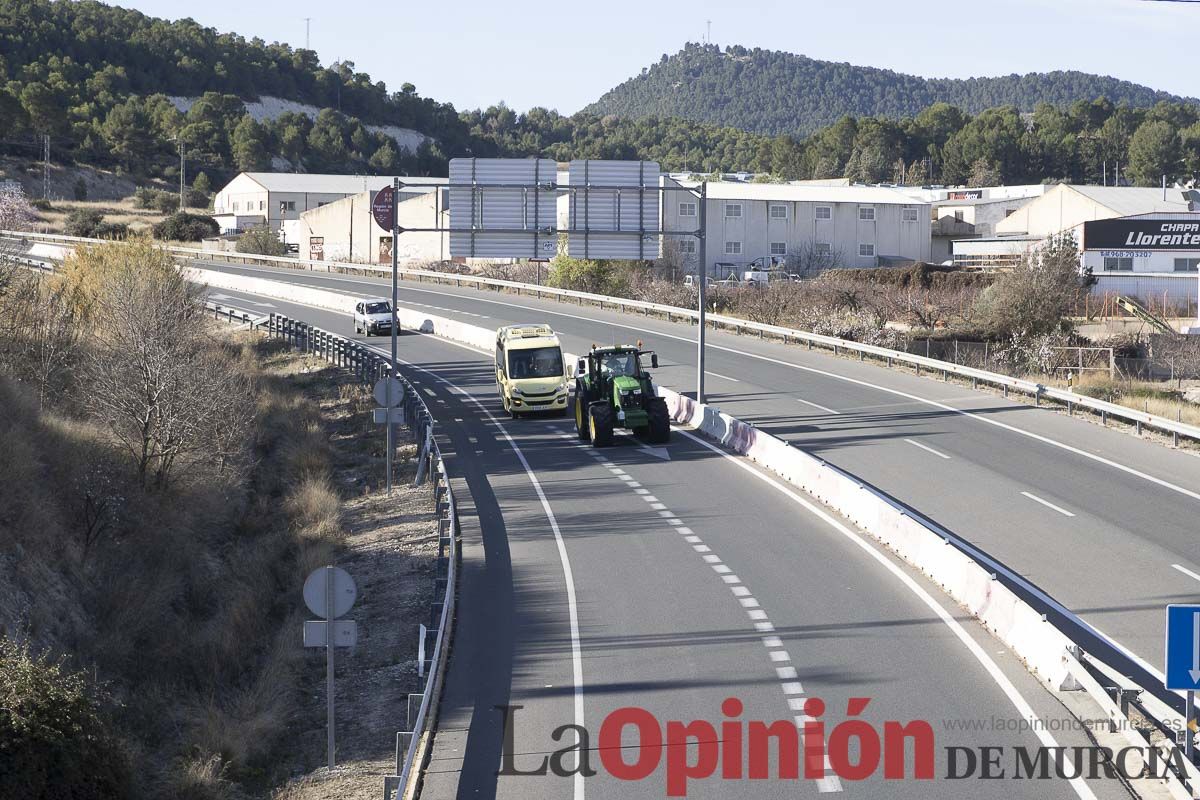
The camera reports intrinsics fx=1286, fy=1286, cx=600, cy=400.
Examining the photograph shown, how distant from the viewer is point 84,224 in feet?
311

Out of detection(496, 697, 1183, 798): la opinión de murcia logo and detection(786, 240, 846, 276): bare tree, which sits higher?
detection(786, 240, 846, 276): bare tree

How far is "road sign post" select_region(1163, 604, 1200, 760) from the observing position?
10.9 metres

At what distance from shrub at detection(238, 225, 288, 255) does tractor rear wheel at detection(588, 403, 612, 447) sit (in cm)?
6754

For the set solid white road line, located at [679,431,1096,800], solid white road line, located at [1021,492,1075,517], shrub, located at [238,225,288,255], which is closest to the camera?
solid white road line, located at [679,431,1096,800]

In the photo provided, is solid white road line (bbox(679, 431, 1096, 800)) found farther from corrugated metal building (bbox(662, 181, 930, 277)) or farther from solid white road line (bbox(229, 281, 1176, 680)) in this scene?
corrugated metal building (bbox(662, 181, 930, 277))

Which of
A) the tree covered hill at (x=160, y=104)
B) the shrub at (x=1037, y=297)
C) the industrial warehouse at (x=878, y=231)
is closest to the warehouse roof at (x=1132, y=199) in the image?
the industrial warehouse at (x=878, y=231)

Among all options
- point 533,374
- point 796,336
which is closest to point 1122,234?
point 796,336

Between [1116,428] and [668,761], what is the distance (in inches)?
929

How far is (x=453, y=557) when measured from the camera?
19406mm

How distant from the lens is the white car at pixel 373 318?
5516cm

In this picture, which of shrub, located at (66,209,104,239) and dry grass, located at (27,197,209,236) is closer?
shrub, located at (66,209,104,239)

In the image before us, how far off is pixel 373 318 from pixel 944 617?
41261mm

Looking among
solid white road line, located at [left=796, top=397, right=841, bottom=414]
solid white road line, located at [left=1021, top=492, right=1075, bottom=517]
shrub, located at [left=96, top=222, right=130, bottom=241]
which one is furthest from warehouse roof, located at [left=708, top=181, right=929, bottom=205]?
solid white road line, located at [left=1021, top=492, right=1075, bottom=517]

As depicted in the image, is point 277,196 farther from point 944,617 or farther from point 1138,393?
point 944,617
